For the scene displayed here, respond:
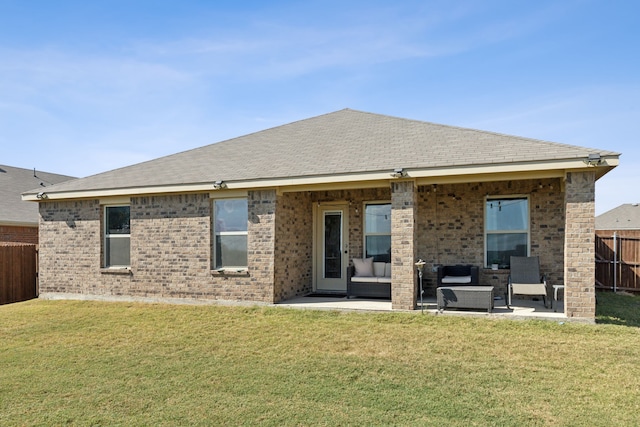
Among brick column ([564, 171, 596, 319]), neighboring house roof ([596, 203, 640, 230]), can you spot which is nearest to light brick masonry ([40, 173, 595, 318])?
brick column ([564, 171, 596, 319])

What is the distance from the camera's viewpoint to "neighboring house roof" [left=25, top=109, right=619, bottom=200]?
820 cm

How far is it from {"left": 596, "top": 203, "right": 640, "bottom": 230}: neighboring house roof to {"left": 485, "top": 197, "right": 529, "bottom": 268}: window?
27.8 meters

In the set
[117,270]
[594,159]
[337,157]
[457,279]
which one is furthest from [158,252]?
[594,159]

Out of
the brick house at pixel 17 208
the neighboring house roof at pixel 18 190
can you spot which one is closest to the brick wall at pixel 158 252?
the neighboring house roof at pixel 18 190

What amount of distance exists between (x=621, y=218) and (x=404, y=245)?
33.9 metres

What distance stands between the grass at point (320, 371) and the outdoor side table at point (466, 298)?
0.45 meters

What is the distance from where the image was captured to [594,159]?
7.26 m

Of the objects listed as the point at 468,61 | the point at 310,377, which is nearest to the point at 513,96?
the point at 468,61

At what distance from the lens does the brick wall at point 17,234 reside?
53.7ft

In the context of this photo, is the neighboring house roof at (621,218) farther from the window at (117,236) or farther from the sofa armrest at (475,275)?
the window at (117,236)

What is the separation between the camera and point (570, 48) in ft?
33.0

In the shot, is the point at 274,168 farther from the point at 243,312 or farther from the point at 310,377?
the point at 310,377

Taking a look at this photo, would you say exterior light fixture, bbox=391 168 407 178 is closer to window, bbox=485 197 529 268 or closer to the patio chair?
window, bbox=485 197 529 268

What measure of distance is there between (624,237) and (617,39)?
6119 millimetres
